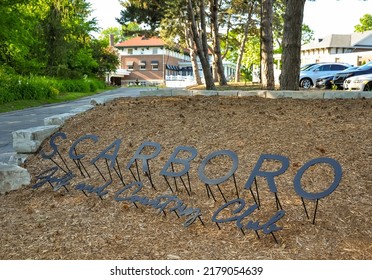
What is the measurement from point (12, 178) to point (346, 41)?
5968 centimetres

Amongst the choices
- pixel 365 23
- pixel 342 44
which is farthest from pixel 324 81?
pixel 365 23

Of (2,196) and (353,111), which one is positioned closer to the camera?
(2,196)

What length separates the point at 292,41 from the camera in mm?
8883

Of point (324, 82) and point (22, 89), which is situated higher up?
point (324, 82)

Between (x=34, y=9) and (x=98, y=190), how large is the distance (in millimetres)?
27503

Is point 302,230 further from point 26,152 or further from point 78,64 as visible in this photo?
point 78,64

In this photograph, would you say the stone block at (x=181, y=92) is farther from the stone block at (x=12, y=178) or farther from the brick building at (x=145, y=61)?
the brick building at (x=145, y=61)

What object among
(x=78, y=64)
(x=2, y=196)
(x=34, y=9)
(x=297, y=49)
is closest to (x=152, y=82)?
(x=78, y=64)

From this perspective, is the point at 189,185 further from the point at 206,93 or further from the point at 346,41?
the point at 346,41

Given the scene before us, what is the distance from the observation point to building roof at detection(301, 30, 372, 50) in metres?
56.0

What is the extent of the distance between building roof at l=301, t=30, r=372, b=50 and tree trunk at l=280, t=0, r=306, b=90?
51824mm

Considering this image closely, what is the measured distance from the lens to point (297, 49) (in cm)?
897

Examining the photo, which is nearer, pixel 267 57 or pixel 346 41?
pixel 267 57

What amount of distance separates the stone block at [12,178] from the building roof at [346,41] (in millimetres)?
57675
